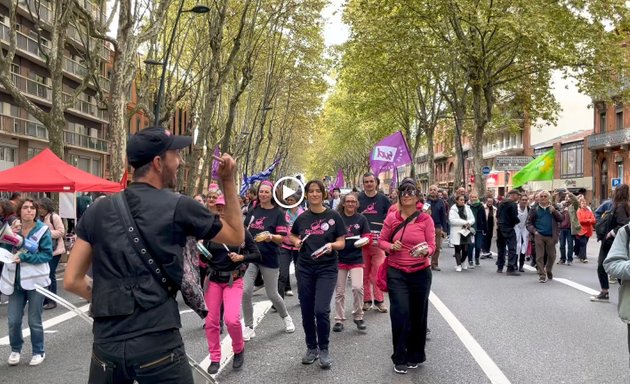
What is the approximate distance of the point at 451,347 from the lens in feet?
20.9

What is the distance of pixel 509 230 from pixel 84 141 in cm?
3863

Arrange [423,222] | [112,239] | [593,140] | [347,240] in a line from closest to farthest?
[112,239] < [423,222] < [347,240] < [593,140]

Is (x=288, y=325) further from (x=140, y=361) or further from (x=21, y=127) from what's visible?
(x=21, y=127)

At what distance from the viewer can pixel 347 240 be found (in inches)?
288

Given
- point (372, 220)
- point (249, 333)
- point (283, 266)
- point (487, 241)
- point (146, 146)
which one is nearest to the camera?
point (146, 146)

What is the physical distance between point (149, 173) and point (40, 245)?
4.01 m

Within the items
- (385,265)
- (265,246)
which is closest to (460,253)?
(265,246)

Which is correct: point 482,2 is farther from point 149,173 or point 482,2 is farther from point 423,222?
point 149,173

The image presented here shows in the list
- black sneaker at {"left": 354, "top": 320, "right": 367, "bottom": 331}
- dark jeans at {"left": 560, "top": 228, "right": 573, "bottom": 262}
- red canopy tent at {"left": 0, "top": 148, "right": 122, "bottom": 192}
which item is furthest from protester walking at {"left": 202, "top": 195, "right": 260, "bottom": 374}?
dark jeans at {"left": 560, "top": 228, "right": 573, "bottom": 262}

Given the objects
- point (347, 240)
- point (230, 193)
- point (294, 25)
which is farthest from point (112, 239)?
point (294, 25)

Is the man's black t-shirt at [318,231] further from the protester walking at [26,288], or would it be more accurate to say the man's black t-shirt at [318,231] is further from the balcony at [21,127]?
the balcony at [21,127]

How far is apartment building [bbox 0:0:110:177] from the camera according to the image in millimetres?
33750

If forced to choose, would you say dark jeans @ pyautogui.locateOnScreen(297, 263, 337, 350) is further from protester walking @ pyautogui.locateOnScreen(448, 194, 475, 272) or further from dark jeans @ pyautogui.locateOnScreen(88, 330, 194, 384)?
protester walking @ pyautogui.locateOnScreen(448, 194, 475, 272)

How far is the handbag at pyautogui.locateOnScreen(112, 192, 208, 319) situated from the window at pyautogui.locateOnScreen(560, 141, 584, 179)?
4701 cm
